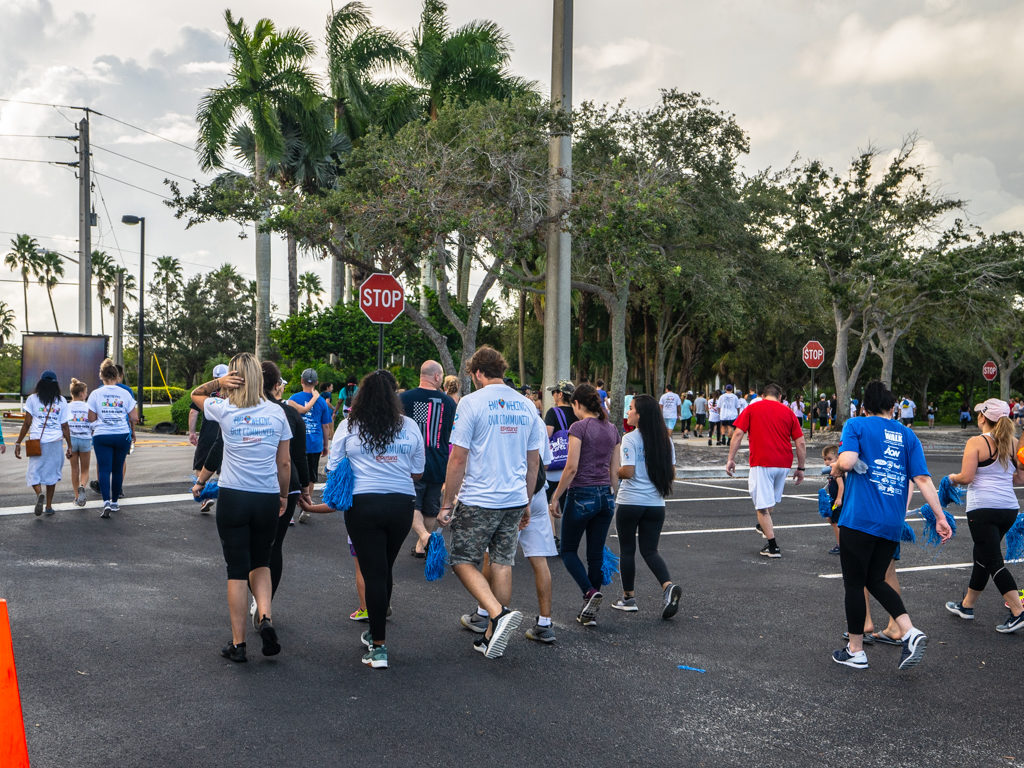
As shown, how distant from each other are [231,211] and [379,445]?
16.9m

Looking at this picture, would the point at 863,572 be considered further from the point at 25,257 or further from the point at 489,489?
the point at 25,257

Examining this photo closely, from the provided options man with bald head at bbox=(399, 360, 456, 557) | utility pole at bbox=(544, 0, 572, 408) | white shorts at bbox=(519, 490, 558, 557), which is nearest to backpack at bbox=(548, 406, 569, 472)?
man with bald head at bbox=(399, 360, 456, 557)

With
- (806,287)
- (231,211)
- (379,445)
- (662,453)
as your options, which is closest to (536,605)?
(662,453)

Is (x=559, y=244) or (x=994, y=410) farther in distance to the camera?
(x=559, y=244)

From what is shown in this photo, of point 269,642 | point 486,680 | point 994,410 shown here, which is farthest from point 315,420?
point 994,410

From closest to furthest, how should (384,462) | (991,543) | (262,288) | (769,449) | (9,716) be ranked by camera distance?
(9,716)
(384,462)
(991,543)
(769,449)
(262,288)

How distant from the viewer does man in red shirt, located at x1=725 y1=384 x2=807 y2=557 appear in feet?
31.6

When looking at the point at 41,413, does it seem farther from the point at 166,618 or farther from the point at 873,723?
the point at 873,723

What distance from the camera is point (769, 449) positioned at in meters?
9.68

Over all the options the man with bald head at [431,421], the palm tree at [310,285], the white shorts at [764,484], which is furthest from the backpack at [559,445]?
the palm tree at [310,285]

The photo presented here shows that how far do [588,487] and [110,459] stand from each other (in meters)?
7.15

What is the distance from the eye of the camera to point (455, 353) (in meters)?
27.7

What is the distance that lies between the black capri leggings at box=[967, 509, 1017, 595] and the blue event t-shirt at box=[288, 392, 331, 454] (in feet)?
25.2

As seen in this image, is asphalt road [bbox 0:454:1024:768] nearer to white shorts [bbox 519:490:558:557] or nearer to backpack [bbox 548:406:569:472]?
white shorts [bbox 519:490:558:557]
